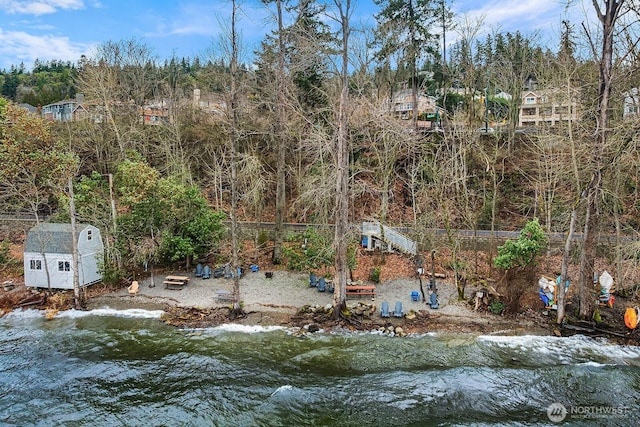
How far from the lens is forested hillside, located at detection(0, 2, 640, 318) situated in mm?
15969

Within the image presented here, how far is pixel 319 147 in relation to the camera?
1605 cm

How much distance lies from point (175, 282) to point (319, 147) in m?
10.4

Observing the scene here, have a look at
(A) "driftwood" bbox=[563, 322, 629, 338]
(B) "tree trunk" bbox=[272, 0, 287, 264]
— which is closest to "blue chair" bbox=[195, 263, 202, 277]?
(B) "tree trunk" bbox=[272, 0, 287, 264]

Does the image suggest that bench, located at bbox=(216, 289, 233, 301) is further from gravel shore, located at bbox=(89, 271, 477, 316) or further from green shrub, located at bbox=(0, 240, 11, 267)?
green shrub, located at bbox=(0, 240, 11, 267)

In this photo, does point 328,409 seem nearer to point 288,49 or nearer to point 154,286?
point 154,286

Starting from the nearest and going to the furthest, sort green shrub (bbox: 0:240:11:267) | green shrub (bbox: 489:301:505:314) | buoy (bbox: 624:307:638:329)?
1. buoy (bbox: 624:307:638:329)
2. green shrub (bbox: 489:301:505:314)
3. green shrub (bbox: 0:240:11:267)

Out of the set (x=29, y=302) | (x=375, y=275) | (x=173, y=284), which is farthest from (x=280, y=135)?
(x=29, y=302)

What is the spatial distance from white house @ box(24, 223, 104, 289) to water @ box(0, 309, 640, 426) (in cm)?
359

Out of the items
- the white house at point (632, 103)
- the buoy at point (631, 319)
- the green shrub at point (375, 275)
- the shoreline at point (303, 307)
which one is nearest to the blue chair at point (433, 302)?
Answer: the shoreline at point (303, 307)

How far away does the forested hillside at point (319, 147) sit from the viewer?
16.0 meters

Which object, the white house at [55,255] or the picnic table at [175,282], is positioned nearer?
the white house at [55,255]

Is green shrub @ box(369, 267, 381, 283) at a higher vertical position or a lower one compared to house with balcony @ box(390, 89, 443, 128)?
lower

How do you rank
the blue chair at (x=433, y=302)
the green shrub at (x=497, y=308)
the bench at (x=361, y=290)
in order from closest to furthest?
the green shrub at (x=497, y=308) < the blue chair at (x=433, y=302) < the bench at (x=361, y=290)

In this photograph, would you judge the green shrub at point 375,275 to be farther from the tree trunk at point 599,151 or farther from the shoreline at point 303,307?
the tree trunk at point 599,151
